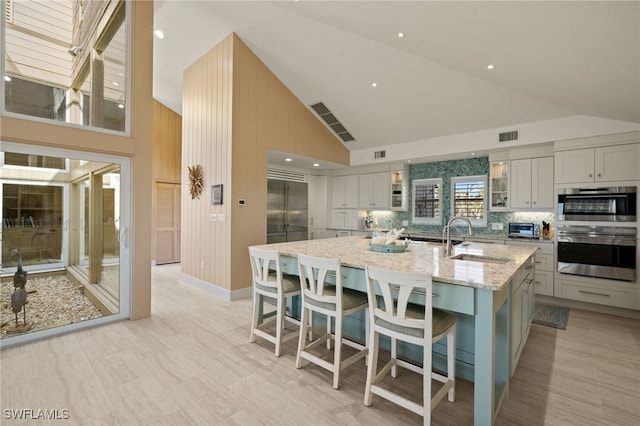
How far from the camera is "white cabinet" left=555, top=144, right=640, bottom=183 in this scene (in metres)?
3.89

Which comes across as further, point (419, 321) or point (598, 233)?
point (598, 233)

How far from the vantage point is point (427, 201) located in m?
6.33

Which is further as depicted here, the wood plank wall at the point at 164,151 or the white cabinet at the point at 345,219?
the wood plank wall at the point at 164,151

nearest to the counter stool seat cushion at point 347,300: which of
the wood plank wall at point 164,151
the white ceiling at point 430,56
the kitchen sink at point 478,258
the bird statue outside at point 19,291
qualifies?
the kitchen sink at point 478,258

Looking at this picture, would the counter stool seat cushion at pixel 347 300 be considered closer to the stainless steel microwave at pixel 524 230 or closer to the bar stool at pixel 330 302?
the bar stool at pixel 330 302

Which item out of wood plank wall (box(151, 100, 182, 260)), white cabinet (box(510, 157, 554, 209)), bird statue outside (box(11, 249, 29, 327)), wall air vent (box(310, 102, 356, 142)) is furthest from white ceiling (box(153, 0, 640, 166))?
bird statue outside (box(11, 249, 29, 327))

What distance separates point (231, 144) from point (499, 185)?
462 cm

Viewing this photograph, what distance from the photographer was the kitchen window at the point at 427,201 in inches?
244

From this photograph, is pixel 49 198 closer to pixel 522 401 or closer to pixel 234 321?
pixel 234 321

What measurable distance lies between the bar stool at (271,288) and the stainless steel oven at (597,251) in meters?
4.00

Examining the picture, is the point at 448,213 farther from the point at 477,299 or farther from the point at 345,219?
the point at 477,299

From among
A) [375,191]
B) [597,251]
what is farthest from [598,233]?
[375,191]

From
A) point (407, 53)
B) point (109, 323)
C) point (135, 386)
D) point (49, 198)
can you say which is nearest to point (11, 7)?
point (49, 198)

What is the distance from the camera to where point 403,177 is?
21.1ft
